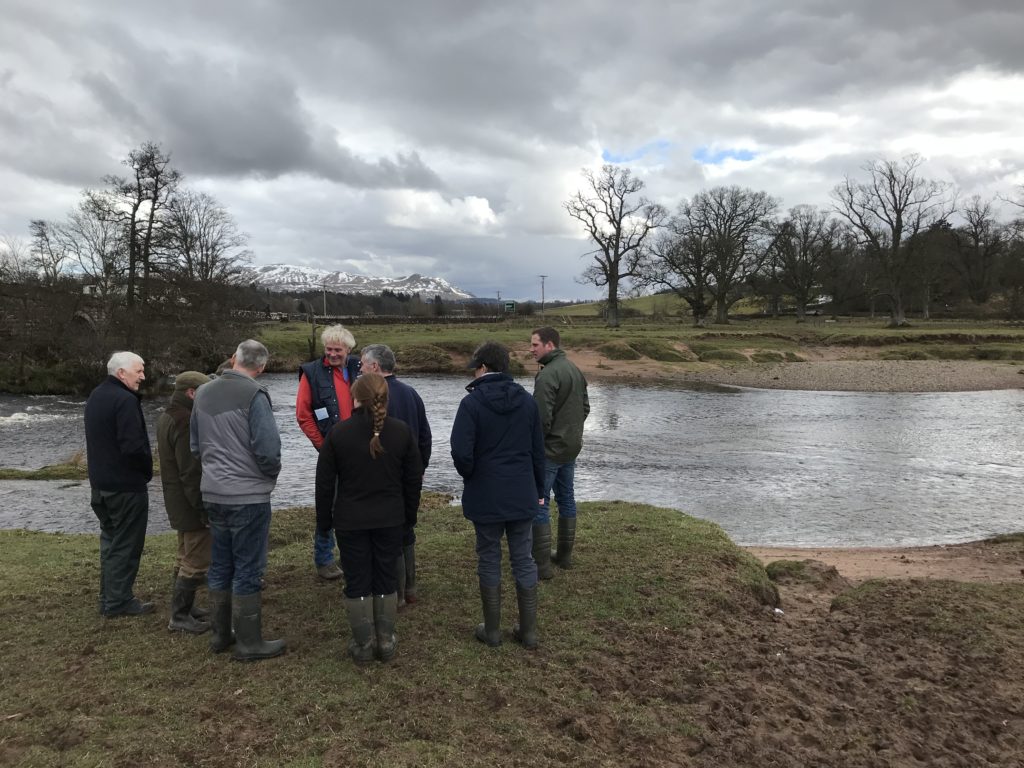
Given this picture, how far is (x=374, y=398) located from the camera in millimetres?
4434

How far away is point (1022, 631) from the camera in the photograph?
18.1ft

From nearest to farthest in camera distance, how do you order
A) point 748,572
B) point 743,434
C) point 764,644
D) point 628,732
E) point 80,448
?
point 628,732, point 764,644, point 748,572, point 80,448, point 743,434

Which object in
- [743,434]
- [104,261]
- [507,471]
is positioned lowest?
[743,434]

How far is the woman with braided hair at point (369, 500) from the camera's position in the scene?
14.7 ft

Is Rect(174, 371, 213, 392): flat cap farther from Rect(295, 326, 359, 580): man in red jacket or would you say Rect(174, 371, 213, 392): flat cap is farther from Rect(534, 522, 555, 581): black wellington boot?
Rect(534, 522, 555, 581): black wellington boot

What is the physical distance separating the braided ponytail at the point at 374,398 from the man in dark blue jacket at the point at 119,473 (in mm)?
2070

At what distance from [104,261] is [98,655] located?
36.6m

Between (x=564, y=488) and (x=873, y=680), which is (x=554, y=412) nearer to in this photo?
(x=564, y=488)

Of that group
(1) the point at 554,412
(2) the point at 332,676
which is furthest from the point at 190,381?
(1) the point at 554,412

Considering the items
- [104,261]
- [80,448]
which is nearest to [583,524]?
[80,448]

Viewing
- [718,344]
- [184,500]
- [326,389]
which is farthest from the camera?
[718,344]

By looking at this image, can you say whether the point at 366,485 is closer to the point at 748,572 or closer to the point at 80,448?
the point at 748,572

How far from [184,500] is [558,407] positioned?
11.3 ft

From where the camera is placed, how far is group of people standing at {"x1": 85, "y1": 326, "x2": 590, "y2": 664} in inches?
180
